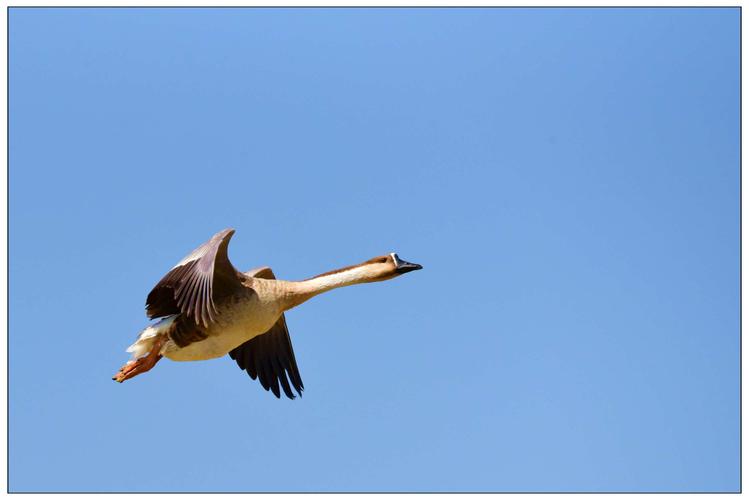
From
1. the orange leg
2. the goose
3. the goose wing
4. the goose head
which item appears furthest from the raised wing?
the goose wing

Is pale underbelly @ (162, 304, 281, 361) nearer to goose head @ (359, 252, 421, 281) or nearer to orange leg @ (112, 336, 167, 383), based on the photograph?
orange leg @ (112, 336, 167, 383)

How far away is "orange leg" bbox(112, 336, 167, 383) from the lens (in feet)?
40.5

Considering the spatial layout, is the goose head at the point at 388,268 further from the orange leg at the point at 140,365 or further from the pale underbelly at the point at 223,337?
the orange leg at the point at 140,365

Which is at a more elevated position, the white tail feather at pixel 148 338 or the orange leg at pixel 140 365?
the white tail feather at pixel 148 338

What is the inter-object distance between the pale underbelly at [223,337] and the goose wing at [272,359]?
1.94 meters

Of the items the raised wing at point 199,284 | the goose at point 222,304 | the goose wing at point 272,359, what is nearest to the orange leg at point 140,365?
the goose at point 222,304

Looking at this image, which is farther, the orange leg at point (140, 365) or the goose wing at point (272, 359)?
the goose wing at point (272, 359)

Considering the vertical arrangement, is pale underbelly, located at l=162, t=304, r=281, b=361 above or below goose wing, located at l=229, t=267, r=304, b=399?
below

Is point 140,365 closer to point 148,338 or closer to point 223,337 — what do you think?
point 148,338

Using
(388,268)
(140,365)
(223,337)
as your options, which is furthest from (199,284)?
(388,268)

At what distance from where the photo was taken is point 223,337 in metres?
12.4

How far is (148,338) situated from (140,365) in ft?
1.04

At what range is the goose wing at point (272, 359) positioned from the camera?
47.9 ft

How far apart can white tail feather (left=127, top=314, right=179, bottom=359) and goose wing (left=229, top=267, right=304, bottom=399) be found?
213 centimetres
